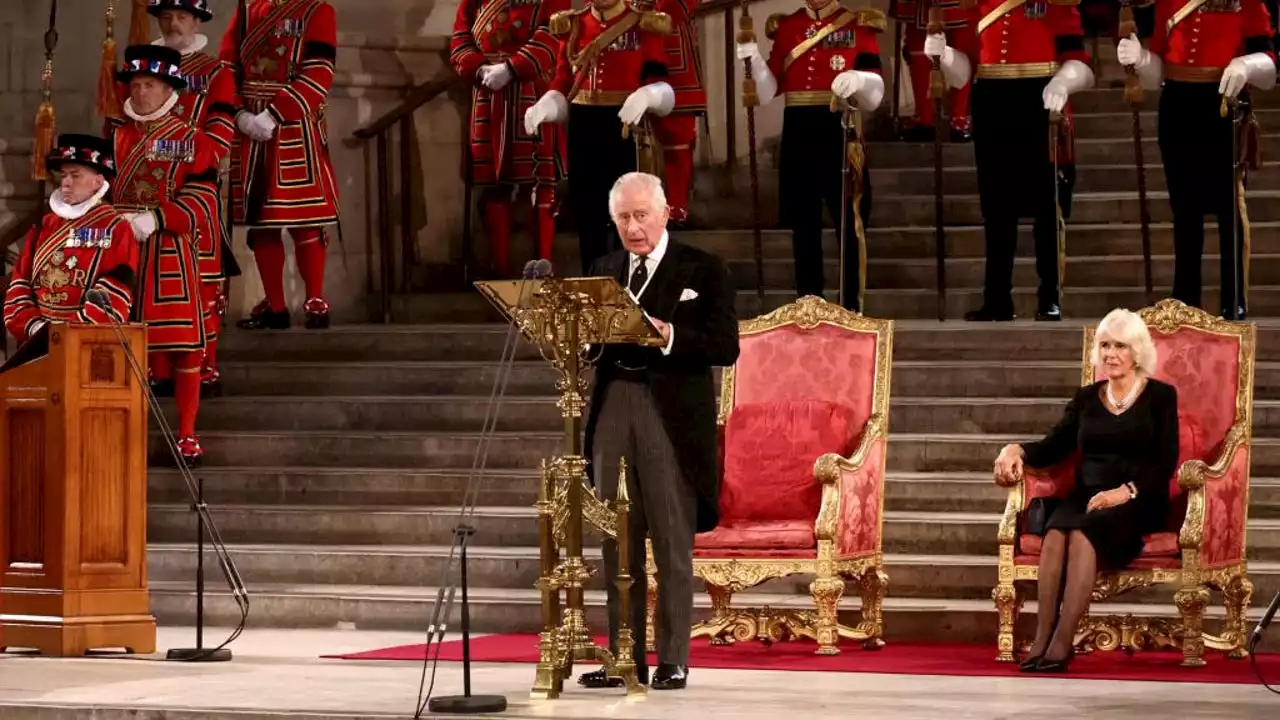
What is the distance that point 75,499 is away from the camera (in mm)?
8211

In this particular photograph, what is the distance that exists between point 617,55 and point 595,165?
47cm

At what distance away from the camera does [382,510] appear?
9641mm

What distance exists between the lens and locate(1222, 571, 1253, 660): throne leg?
766cm

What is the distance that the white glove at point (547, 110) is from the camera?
35.2 ft

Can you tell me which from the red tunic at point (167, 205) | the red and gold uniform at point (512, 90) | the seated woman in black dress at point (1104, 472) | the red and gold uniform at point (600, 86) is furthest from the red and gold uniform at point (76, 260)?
the seated woman in black dress at point (1104, 472)

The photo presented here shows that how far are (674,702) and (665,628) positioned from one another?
0.27 metres

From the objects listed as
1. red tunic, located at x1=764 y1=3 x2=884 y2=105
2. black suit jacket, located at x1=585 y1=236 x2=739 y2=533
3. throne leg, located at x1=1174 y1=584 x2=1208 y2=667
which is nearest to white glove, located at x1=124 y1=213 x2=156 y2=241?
red tunic, located at x1=764 y1=3 x2=884 y2=105

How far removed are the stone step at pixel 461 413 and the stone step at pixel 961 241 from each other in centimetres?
170

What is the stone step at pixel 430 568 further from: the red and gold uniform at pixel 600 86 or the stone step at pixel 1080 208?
the stone step at pixel 1080 208

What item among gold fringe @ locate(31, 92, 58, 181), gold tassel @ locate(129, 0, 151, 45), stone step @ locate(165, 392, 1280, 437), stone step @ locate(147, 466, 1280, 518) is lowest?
stone step @ locate(147, 466, 1280, 518)

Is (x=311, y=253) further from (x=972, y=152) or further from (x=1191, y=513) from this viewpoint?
(x=1191, y=513)

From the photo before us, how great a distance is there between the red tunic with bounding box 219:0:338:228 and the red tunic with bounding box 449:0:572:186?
73 centimetres

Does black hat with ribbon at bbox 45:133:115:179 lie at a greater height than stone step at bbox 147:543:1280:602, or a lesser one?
greater

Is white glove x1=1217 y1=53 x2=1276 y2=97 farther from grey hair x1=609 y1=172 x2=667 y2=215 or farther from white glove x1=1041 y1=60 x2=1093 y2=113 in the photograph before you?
grey hair x1=609 y1=172 x2=667 y2=215
